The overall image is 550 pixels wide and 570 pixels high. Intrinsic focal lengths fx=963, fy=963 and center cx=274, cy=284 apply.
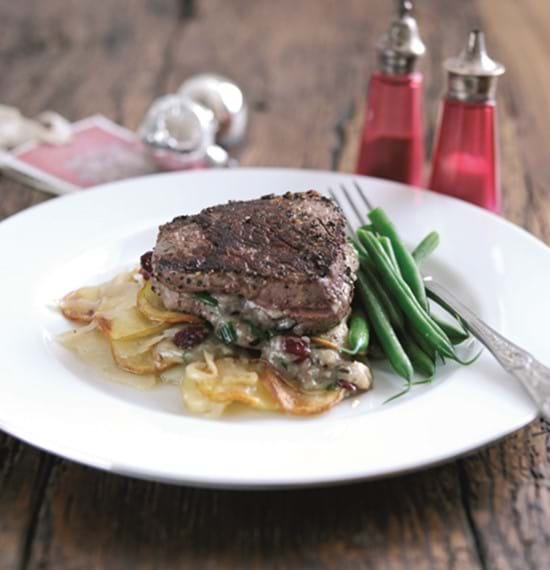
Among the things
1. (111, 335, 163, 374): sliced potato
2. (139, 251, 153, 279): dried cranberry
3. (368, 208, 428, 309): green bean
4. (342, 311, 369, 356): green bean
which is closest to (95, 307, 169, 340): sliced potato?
(111, 335, 163, 374): sliced potato

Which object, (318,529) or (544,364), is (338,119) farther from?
(318,529)

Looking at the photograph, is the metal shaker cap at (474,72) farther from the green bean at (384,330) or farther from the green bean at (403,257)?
the green bean at (384,330)

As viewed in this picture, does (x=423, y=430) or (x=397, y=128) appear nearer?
(x=423, y=430)

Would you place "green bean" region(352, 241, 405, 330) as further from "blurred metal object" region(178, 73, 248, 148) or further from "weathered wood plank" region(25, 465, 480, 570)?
"blurred metal object" region(178, 73, 248, 148)

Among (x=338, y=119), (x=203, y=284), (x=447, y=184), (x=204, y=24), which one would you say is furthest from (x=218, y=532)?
(x=204, y=24)

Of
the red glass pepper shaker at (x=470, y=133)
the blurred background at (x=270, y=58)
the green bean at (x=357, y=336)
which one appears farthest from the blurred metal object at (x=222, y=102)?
the green bean at (x=357, y=336)

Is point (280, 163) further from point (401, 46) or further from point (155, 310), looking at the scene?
point (155, 310)
